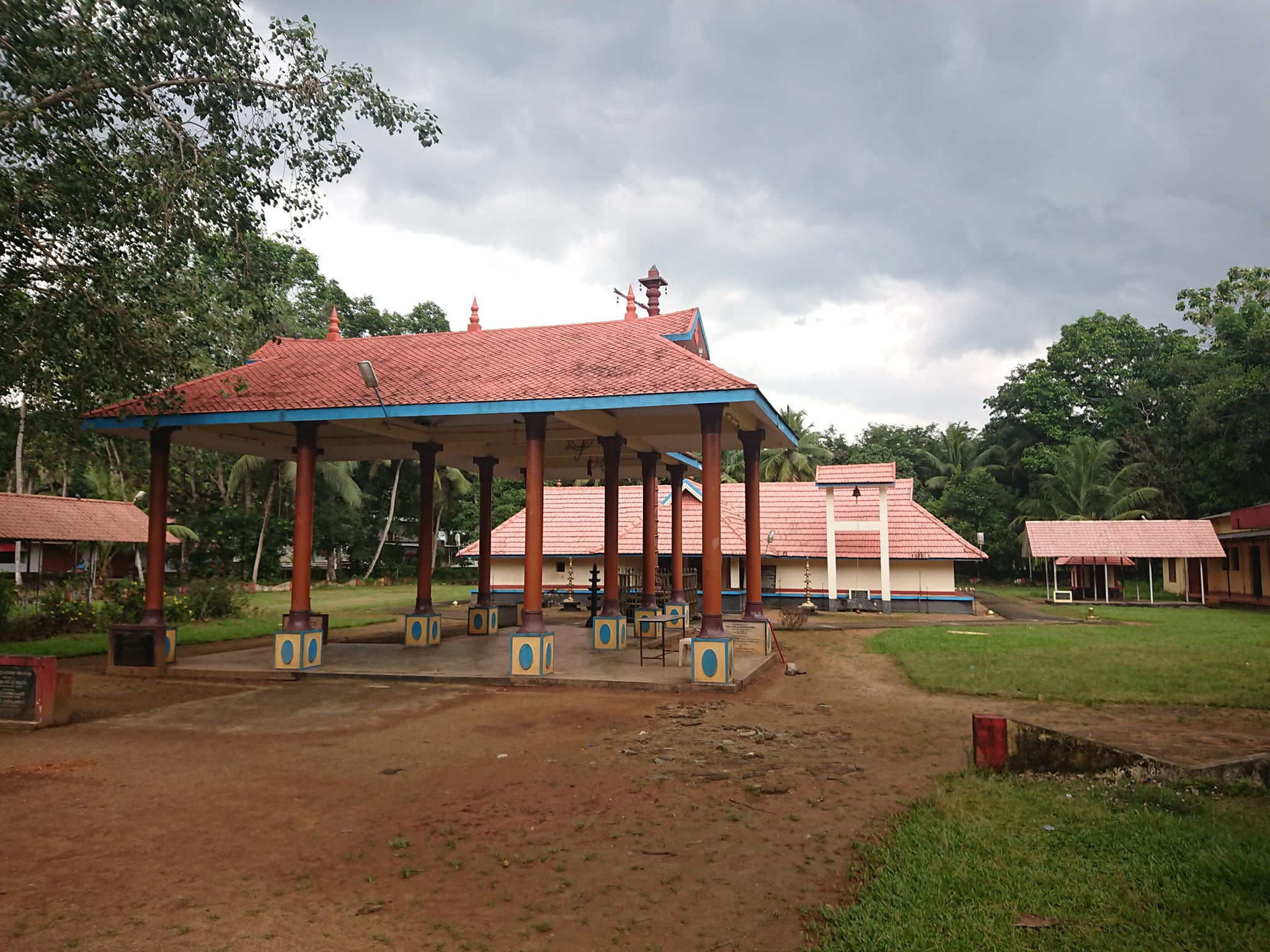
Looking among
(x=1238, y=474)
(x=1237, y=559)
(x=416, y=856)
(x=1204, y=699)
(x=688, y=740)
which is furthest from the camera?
(x=1238, y=474)

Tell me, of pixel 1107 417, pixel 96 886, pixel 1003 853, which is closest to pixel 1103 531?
pixel 1107 417

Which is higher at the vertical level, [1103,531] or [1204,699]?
[1103,531]

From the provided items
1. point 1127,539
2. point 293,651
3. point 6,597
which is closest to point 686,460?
point 293,651

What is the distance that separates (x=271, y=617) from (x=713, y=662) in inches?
615

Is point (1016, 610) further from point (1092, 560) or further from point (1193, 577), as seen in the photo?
point (1193, 577)

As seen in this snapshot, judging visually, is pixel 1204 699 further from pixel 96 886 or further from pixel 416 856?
pixel 96 886

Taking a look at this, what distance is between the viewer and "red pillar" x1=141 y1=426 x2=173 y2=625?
12.9 m

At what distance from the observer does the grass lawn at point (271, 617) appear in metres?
15.3

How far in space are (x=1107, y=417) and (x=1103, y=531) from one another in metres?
13.7

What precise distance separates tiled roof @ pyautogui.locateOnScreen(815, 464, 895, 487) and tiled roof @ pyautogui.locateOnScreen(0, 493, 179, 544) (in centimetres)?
1972

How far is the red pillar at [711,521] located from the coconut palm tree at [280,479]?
27.6 metres

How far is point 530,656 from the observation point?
458 inches

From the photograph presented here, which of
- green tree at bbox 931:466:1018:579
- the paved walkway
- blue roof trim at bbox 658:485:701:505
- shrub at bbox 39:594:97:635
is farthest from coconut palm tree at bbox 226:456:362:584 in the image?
green tree at bbox 931:466:1018:579

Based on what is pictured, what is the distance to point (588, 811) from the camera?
592 cm
